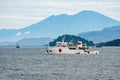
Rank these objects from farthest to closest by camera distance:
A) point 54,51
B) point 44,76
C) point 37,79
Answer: point 54,51, point 44,76, point 37,79

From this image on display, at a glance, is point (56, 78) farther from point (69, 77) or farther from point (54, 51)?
point (54, 51)

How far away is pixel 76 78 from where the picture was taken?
81.3 metres

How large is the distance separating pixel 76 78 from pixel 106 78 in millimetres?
5269

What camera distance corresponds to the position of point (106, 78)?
8175 cm

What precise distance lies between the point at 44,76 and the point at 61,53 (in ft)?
377

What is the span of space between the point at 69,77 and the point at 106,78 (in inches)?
258

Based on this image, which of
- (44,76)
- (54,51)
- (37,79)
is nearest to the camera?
(37,79)

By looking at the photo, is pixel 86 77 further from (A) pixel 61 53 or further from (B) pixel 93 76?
(A) pixel 61 53

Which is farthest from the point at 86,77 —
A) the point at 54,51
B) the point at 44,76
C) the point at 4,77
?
the point at 54,51

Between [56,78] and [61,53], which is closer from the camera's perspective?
[56,78]

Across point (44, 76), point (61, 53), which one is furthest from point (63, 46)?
point (44, 76)

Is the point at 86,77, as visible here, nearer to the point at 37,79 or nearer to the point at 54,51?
the point at 37,79

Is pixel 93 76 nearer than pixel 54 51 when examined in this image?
Yes

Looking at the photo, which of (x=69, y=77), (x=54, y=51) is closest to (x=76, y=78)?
(x=69, y=77)
